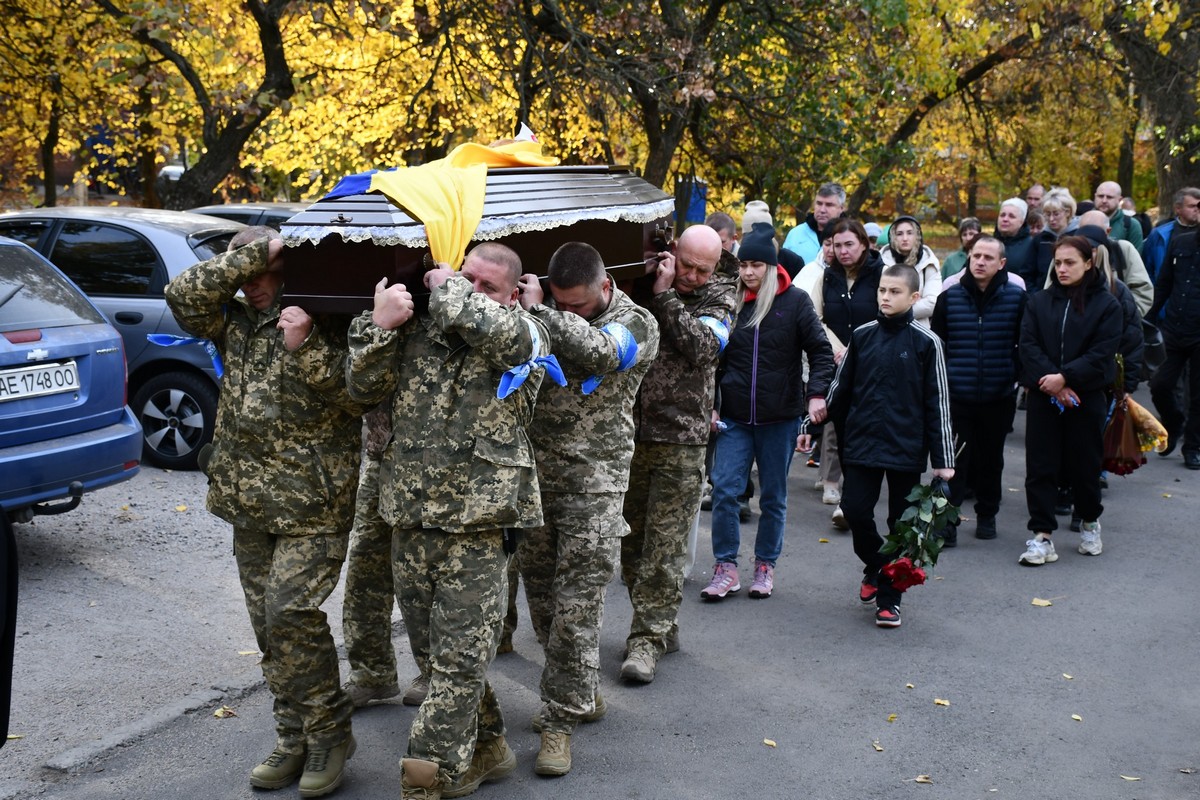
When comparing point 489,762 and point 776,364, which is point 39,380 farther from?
point 776,364

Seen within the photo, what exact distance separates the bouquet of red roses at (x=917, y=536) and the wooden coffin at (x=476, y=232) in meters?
1.94

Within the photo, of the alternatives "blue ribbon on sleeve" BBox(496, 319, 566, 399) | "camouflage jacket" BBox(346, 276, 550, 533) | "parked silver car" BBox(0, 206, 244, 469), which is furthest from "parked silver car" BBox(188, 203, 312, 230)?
"blue ribbon on sleeve" BBox(496, 319, 566, 399)

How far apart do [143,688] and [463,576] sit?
6.17 ft

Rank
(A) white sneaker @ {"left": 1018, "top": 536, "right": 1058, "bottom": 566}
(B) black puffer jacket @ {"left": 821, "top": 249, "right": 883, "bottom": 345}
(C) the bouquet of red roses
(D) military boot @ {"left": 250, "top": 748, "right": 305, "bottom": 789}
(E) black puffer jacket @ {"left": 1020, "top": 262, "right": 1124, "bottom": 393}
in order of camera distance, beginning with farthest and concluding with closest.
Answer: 1. (B) black puffer jacket @ {"left": 821, "top": 249, "right": 883, "bottom": 345}
2. (A) white sneaker @ {"left": 1018, "top": 536, "right": 1058, "bottom": 566}
3. (E) black puffer jacket @ {"left": 1020, "top": 262, "right": 1124, "bottom": 393}
4. (C) the bouquet of red roses
5. (D) military boot @ {"left": 250, "top": 748, "right": 305, "bottom": 789}

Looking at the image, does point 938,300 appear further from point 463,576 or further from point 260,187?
point 260,187

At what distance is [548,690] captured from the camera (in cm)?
466

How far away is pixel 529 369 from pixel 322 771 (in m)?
1.54

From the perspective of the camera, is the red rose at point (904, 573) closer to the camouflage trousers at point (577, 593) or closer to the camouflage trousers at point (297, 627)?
the camouflage trousers at point (577, 593)

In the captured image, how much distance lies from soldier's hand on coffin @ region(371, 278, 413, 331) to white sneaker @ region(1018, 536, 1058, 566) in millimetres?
4781

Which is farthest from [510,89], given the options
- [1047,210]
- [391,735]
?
[391,735]

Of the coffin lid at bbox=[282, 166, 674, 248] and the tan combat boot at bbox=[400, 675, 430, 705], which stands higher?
the coffin lid at bbox=[282, 166, 674, 248]

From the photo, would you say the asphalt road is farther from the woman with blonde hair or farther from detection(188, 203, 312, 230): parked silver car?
detection(188, 203, 312, 230): parked silver car

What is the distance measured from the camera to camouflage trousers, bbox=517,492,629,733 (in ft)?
15.2

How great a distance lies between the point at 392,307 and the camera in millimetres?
3893
